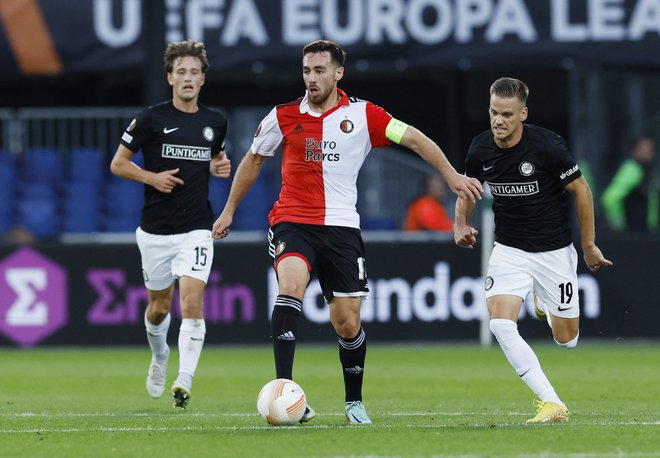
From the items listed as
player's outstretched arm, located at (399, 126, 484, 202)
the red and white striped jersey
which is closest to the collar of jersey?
the red and white striped jersey

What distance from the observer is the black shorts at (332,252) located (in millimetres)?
8406

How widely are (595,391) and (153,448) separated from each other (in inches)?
190

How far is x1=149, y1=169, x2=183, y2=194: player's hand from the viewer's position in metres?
9.92

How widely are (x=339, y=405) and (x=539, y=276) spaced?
6.09 feet

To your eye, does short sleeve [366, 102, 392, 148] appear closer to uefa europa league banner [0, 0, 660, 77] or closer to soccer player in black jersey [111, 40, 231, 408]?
soccer player in black jersey [111, 40, 231, 408]

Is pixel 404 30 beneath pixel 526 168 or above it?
above

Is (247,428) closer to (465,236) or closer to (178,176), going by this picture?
(465,236)

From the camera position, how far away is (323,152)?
8.51m

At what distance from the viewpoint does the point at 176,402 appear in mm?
9516

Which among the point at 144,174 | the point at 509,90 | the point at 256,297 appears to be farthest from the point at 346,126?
the point at 256,297

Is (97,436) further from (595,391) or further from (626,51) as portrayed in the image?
(626,51)

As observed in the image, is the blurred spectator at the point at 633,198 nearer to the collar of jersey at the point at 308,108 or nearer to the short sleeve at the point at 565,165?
the short sleeve at the point at 565,165

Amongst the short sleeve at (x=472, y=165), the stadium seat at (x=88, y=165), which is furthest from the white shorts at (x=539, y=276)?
the stadium seat at (x=88, y=165)

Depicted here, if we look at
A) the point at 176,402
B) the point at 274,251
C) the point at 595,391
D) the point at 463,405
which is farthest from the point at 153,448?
the point at 595,391
